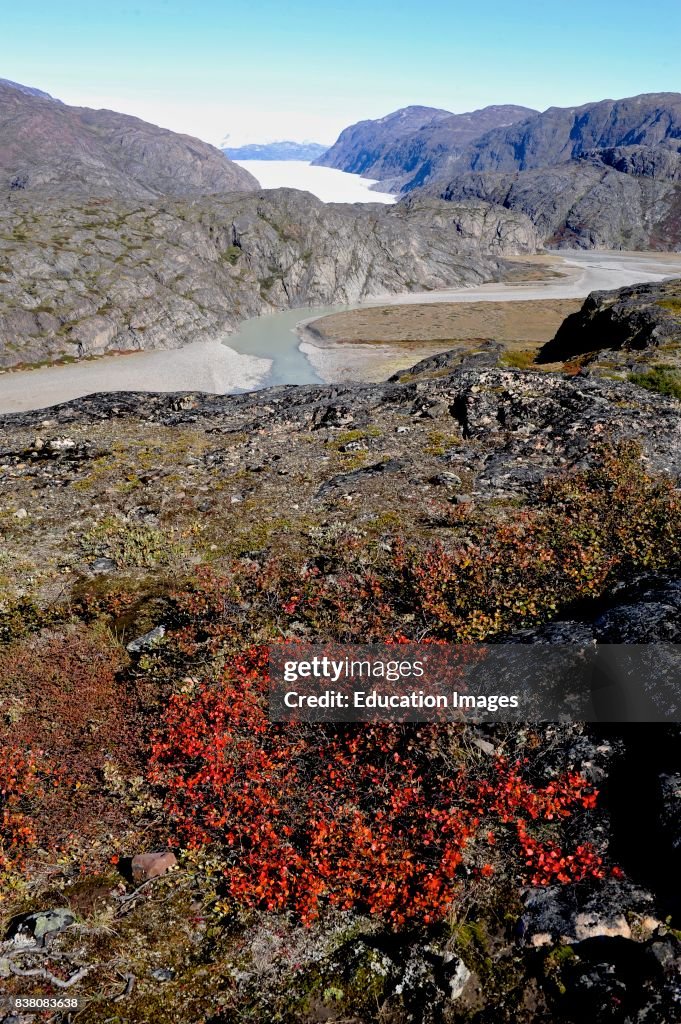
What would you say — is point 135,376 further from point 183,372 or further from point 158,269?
point 158,269

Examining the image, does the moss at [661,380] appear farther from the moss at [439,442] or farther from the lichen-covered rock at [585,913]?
the lichen-covered rock at [585,913]

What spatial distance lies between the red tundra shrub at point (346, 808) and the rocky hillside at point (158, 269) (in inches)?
4477

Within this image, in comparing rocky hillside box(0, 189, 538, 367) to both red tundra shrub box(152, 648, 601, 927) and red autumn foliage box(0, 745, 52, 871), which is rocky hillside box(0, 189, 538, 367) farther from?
red tundra shrub box(152, 648, 601, 927)

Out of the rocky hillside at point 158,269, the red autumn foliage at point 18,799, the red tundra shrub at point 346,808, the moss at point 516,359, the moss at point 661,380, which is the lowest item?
the red autumn foliage at point 18,799

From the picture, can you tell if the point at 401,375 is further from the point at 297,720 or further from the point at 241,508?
the point at 297,720

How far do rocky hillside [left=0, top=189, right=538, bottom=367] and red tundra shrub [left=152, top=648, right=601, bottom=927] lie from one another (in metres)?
114

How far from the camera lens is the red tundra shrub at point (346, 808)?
8500 millimetres

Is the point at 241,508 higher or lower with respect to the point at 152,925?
higher

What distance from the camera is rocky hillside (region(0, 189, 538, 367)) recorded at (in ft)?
379

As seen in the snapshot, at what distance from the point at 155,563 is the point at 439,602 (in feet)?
29.6

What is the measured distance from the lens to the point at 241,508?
21.2 m

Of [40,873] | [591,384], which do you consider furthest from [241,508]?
[591,384]

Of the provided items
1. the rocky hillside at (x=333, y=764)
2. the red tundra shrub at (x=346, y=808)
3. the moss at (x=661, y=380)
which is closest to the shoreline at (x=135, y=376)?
the moss at (x=661, y=380)

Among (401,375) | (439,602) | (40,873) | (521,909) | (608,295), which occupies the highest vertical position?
(608,295)
